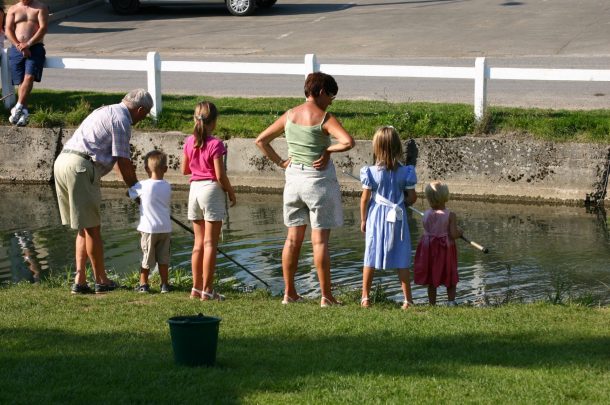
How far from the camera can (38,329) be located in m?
8.13

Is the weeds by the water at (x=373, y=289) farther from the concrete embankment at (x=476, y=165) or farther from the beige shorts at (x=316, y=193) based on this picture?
the concrete embankment at (x=476, y=165)

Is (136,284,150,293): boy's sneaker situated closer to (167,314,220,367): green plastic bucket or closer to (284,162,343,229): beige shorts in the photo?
(284,162,343,229): beige shorts

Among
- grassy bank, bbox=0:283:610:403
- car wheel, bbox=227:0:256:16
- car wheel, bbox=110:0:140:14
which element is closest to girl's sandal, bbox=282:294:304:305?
grassy bank, bbox=0:283:610:403

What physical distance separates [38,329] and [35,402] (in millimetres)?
1798

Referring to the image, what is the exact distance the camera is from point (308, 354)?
24.2ft

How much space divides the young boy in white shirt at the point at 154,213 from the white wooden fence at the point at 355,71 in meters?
6.49

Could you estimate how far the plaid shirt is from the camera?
30.5ft

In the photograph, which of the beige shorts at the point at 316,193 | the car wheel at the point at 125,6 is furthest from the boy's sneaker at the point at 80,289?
the car wheel at the point at 125,6

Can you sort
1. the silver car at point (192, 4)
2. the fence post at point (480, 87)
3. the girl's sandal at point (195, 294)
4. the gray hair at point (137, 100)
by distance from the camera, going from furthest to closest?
the silver car at point (192, 4) → the fence post at point (480, 87) → the girl's sandal at point (195, 294) → the gray hair at point (137, 100)

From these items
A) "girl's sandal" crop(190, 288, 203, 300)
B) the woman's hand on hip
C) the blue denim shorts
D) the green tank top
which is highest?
the blue denim shorts

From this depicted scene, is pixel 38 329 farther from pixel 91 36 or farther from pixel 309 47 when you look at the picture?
pixel 91 36

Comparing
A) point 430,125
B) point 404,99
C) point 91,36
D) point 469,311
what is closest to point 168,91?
point 404,99

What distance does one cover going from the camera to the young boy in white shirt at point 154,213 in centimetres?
970

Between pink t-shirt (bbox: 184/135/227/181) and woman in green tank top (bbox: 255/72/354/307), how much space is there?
20.2 inches
